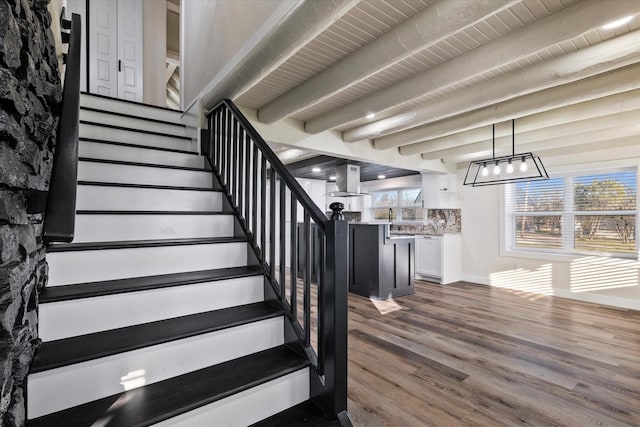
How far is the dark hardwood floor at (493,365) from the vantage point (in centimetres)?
197

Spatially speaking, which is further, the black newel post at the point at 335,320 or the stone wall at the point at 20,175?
the black newel post at the point at 335,320

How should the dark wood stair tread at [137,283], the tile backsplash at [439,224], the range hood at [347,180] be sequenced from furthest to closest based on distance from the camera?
the tile backsplash at [439,224] → the range hood at [347,180] → the dark wood stair tread at [137,283]

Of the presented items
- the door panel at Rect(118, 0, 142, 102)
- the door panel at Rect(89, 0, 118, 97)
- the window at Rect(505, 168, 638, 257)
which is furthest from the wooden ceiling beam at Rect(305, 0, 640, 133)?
the window at Rect(505, 168, 638, 257)

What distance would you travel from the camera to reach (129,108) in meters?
3.18

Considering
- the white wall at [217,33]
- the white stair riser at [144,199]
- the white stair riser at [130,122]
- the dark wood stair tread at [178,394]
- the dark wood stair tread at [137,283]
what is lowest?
the dark wood stair tread at [178,394]

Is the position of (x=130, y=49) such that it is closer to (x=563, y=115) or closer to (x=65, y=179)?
(x=65, y=179)

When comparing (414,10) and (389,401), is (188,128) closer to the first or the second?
(414,10)

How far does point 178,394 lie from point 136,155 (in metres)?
2.01

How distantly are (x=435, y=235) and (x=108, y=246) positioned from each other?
18.7 ft

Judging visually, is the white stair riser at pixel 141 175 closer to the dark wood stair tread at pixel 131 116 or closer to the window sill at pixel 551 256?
the dark wood stair tread at pixel 131 116

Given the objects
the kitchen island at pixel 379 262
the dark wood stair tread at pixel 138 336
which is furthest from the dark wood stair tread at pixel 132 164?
the kitchen island at pixel 379 262

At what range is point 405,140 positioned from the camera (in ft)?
14.1

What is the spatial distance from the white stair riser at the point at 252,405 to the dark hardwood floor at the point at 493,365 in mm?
575

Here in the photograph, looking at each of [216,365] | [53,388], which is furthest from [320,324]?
[53,388]
